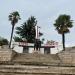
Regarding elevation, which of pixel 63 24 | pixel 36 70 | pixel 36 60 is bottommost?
pixel 36 70

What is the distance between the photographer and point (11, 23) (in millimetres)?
50469

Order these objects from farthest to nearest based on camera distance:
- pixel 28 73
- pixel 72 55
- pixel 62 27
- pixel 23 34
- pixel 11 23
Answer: pixel 23 34 → pixel 11 23 → pixel 62 27 → pixel 72 55 → pixel 28 73

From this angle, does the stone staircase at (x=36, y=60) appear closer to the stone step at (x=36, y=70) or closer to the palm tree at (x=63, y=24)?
the stone step at (x=36, y=70)

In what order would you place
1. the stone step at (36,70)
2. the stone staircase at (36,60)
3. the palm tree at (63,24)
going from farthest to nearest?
the palm tree at (63,24), the stone staircase at (36,60), the stone step at (36,70)

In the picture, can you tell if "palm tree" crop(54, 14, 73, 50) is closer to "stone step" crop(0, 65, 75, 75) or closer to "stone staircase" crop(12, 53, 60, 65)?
"stone staircase" crop(12, 53, 60, 65)

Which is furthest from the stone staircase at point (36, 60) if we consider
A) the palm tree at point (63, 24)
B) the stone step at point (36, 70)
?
the palm tree at point (63, 24)

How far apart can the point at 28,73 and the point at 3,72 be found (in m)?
1.27

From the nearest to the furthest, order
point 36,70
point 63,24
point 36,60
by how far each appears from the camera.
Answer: point 36,70 → point 36,60 → point 63,24

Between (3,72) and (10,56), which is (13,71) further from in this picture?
(10,56)

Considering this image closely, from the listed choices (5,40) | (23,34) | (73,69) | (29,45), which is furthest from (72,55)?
(5,40)

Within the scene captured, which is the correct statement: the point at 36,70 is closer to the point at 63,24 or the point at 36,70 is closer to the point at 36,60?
the point at 36,60

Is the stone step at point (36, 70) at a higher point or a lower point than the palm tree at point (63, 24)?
lower

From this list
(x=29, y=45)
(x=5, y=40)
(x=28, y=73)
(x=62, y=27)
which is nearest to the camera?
(x=28, y=73)

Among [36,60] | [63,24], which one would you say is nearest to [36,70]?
[36,60]
